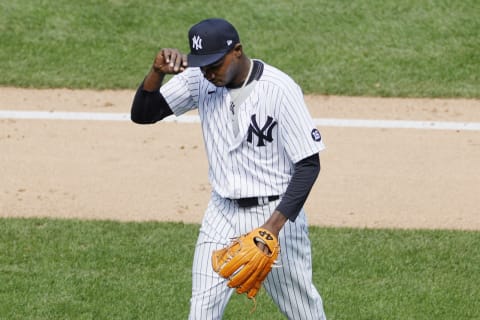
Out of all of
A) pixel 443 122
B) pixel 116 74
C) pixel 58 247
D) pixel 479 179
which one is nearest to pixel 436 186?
pixel 479 179

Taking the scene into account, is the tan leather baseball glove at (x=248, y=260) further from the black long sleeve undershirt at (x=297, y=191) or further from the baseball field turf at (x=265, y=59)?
the baseball field turf at (x=265, y=59)

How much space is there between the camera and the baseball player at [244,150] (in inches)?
217

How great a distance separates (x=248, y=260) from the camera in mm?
5438

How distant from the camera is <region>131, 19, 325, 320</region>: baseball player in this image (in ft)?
18.1

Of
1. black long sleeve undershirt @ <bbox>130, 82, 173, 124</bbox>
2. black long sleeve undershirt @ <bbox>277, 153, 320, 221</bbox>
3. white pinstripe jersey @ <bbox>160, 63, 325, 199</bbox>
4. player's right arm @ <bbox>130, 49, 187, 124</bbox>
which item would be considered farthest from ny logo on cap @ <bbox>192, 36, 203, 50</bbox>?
black long sleeve undershirt @ <bbox>277, 153, 320, 221</bbox>

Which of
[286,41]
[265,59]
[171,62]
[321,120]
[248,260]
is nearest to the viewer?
[248,260]

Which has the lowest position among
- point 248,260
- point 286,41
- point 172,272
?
point 172,272

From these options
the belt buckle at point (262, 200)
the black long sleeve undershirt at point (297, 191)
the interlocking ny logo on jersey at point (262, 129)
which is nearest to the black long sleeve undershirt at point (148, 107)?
the interlocking ny logo on jersey at point (262, 129)

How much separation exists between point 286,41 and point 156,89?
22.3 feet

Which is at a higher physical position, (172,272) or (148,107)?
(148,107)

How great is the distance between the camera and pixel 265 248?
5.45m

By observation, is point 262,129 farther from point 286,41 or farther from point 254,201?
point 286,41

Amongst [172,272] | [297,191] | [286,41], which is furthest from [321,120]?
[297,191]

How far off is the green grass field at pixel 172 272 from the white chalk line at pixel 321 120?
2.36 meters
